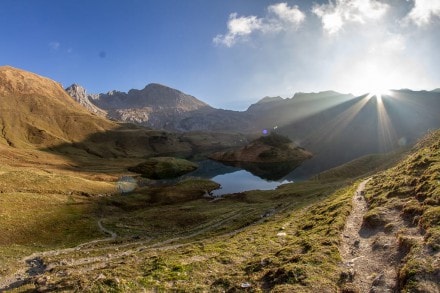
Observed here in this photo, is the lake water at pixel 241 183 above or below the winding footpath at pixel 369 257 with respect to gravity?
below

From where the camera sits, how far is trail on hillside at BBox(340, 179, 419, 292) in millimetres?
19717

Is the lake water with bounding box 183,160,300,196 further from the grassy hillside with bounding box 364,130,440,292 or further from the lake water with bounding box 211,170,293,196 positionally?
the grassy hillside with bounding box 364,130,440,292

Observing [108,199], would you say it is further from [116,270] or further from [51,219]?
[116,270]

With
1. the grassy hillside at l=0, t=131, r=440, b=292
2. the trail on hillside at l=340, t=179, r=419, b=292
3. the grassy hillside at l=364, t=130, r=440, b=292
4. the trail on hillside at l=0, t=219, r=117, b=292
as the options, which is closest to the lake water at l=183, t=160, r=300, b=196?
the grassy hillside at l=0, t=131, r=440, b=292

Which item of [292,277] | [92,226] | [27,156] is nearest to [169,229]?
[92,226]

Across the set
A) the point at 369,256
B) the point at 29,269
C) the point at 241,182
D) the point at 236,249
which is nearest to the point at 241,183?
the point at 241,182

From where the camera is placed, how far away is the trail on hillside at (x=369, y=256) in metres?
19.7

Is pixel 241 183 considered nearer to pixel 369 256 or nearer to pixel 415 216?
pixel 415 216

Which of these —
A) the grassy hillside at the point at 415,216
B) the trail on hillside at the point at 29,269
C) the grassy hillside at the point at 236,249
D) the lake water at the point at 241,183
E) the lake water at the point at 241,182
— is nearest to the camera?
the grassy hillside at the point at 415,216

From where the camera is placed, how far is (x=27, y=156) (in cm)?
19538

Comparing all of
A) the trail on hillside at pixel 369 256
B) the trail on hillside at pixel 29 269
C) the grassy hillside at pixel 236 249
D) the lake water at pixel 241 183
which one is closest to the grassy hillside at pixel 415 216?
the grassy hillside at pixel 236 249

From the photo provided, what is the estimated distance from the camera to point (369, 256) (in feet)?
78.4

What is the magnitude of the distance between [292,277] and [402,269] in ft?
20.5

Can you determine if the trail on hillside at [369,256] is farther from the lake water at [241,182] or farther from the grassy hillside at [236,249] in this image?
the lake water at [241,182]
